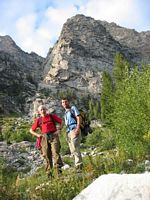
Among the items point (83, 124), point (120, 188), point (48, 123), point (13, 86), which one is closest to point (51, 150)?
point (48, 123)

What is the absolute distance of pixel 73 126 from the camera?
1443 cm

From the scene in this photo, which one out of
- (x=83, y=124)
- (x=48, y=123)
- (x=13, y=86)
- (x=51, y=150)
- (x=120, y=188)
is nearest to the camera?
(x=120, y=188)

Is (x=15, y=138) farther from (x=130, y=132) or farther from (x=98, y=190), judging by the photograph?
(x=98, y=190)

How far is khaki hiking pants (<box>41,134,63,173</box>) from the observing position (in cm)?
1402

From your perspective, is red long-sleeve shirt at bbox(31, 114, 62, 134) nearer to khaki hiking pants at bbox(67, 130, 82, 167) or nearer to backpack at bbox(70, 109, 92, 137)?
backpack at bbox(70, 109, 92, 137)

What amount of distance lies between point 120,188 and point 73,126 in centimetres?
757

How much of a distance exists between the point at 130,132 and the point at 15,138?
37735mm

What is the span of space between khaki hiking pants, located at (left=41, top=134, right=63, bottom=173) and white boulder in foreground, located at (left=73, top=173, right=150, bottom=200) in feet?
22.3

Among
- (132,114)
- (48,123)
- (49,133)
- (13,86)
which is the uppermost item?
(13,86)

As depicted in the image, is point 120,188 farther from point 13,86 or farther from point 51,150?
point 13,86

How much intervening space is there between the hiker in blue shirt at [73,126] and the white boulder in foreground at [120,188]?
22.7 feet

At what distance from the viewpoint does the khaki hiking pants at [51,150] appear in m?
14.0

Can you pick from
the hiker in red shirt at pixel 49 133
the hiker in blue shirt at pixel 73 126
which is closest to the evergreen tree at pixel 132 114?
the hiker in blue shirt at pixel 73 126

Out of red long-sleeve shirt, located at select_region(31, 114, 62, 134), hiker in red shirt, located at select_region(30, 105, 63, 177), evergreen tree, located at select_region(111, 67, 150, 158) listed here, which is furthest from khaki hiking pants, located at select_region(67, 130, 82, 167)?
evergreen tree, located at select_region(111, 67, 150, 158)
